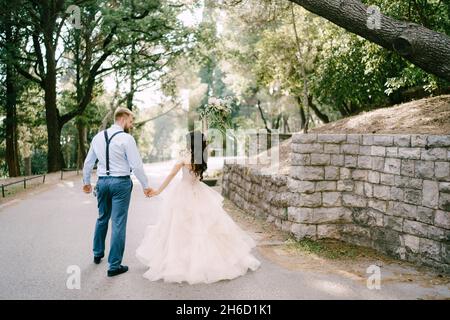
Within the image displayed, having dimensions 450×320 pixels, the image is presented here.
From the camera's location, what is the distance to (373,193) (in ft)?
23.2

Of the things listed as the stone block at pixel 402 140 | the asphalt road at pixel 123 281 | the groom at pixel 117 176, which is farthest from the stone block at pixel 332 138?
the groom at pixel 117 176

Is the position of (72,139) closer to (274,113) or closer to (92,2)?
(274,113)

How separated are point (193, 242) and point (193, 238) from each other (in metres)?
0.06

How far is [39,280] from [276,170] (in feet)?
18.8

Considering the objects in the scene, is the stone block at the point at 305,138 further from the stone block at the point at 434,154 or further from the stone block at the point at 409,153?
the stone block at the point at 434,154

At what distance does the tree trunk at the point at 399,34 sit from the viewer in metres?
7.04

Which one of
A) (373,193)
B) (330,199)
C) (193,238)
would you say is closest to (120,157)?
(193,238)

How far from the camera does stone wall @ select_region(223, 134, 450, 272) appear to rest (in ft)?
19.7

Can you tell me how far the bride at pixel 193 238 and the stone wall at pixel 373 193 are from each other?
5.89ft

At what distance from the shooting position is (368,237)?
7195 mm

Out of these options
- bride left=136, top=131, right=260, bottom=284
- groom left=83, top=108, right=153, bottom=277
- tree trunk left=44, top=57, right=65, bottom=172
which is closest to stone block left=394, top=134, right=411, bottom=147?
bride left=136, top=131, right=260, bottom=284

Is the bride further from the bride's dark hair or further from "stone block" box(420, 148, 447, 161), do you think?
"stone block" box(420, 148, 447, 161)
